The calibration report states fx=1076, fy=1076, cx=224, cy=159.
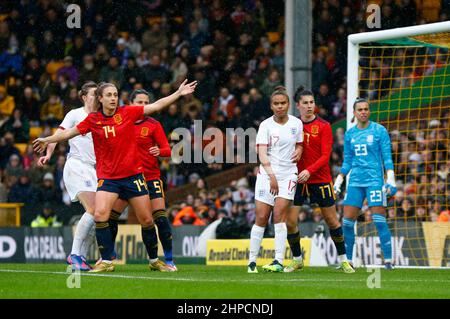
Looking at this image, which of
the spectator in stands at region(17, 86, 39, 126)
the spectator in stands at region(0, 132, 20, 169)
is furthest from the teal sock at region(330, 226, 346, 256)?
the spectator in stands at region(17, 86, 39, 126)

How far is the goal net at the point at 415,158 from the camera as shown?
1530 cm

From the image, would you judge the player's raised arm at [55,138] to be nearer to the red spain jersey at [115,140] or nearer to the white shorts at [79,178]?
the red spain jersey at [115,140]

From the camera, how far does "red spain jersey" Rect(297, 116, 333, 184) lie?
12945 millimetres

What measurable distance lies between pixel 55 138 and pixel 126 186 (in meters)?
0.99

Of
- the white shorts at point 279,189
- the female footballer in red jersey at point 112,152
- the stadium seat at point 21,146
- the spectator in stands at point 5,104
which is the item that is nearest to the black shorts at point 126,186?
the female footballer in red jersey at point 112,152

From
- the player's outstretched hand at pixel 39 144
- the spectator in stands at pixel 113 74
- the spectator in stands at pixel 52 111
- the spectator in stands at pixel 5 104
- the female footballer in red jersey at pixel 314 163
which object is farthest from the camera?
the spectator in stands at pixel 5 104

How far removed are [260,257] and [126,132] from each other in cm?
605

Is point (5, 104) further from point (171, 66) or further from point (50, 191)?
point (171, 66)

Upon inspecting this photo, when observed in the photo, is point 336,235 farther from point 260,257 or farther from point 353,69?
point 260,257

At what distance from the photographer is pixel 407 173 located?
19.5 m

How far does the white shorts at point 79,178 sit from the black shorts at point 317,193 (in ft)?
8.13

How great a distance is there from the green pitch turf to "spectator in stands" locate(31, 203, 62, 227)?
10.0 metres

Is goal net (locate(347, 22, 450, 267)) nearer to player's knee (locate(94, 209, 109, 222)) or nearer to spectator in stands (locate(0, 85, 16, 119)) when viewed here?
player's knee (locate(94, 209, 109, 222))
